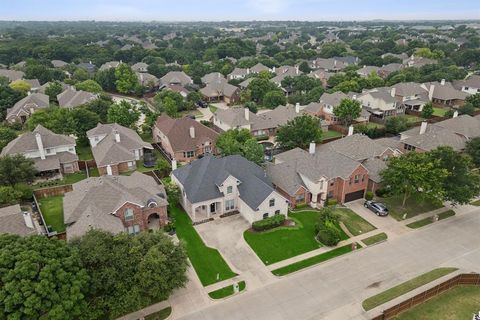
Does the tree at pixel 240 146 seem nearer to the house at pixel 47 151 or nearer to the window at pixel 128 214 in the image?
the window at pixel 128 214

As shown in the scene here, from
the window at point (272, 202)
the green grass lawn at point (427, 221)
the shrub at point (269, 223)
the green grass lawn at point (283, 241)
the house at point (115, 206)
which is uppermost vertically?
the house at point (115, 206)

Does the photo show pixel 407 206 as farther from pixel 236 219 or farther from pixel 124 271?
pixel 124 271

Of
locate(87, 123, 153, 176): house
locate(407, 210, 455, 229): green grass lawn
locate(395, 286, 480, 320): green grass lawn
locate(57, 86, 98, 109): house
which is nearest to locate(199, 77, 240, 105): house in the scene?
locate(57, 86, 98, 109): house

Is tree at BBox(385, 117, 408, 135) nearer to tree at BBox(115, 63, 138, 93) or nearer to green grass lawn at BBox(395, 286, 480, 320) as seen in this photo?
green grass lawn at BBox(395, 286, 480, 320)

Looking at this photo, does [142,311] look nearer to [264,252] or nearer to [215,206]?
[264,252]

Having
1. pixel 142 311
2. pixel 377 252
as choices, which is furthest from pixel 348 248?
pixel 142 311

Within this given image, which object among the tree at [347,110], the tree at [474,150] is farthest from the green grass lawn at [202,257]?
the tree at [347,110]
